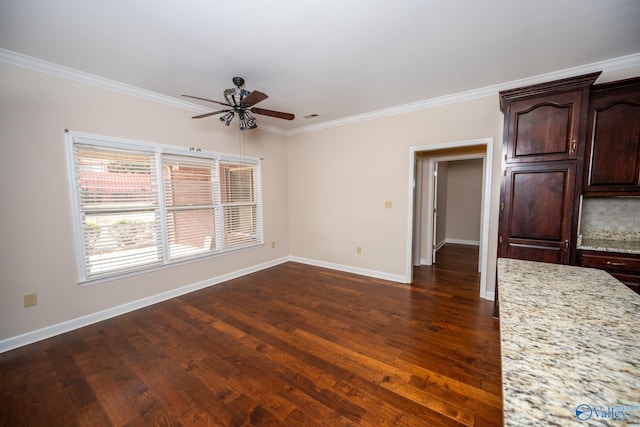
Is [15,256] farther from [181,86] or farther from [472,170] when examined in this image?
[472,170]

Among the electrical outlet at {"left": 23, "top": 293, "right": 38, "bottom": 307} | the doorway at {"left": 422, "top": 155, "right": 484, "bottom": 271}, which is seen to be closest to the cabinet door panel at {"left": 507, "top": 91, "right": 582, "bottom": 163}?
the doorway at {"left": 422, "top": 155, "right": 484, "bottom": 271}

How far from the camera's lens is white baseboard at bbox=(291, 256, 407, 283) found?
3.86 meters

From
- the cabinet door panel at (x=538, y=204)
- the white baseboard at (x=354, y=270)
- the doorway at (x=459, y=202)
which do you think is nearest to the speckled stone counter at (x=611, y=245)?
the cabinet door panel at (x=538, y=204)

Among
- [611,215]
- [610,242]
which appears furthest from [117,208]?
[611,215]

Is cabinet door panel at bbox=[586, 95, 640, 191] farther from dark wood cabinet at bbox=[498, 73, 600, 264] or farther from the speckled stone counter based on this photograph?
the speckled stone counter

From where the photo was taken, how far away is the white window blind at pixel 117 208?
104 inches

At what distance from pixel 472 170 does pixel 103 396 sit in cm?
758

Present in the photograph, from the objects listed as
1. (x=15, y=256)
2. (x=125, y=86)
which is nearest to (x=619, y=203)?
(x=125, y=86)

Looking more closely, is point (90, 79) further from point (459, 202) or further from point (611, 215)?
point (459, 202)

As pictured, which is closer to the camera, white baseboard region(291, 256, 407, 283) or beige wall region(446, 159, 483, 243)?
white baseboard region(291, 256, 407, 283)

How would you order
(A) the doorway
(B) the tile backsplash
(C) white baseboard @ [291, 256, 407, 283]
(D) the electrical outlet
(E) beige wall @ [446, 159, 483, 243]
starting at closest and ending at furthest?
(D) the electrical outlet
(B) the tile backsplash
(C) white baseboard @ [291, 256, 407, 283]
(A) the doorway
(E) beige wall @ [446, 159, 483, 243]

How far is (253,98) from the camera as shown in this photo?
7.57 feet

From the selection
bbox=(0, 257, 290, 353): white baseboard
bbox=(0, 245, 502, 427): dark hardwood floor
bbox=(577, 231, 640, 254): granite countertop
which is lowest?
bbox=(0, 245, 502, 427): dark hardwood floor

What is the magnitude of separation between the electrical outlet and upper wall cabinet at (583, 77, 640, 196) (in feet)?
17.6
